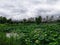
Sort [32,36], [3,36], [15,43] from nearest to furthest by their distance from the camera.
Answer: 1. [15,43]
2. [3,36]
3. [32,36]

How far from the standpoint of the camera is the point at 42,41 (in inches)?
273

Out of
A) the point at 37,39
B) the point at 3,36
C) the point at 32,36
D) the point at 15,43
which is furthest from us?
the point at 32,36

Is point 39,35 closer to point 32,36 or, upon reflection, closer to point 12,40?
point 32,36

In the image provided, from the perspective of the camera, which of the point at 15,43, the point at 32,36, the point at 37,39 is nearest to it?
the point at 15,43

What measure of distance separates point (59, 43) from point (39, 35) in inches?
50.5

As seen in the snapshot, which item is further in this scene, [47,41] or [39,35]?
[39,35]

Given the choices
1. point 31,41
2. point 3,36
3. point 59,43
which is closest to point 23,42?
point 31,41

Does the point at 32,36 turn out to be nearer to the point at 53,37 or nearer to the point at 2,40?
the point at 53,37

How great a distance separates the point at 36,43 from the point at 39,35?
2.11ft

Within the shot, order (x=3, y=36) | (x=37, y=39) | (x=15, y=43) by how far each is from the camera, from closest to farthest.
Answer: (x=15, y=43)
(x=3, y=36)
(x=37, y=39)

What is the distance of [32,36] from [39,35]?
42 cm

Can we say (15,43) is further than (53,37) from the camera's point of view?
No

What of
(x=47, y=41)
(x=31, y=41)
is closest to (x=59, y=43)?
(x=47, y=41)

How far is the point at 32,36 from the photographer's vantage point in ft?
25.2
